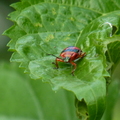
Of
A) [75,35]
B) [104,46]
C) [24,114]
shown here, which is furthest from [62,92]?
[104,46]

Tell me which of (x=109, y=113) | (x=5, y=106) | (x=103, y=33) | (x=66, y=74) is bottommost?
(x=109, y=113)

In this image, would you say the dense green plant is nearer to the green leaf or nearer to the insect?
the insect

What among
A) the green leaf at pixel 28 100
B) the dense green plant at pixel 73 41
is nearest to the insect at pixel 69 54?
the dense green plant at pixel 73 41

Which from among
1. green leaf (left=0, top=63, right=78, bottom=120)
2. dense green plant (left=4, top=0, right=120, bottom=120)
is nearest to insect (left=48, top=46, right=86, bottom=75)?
dense green plant (left=4, top=0, right=120, bottom=120)

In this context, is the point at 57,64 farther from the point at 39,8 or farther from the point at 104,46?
the point at 39,8

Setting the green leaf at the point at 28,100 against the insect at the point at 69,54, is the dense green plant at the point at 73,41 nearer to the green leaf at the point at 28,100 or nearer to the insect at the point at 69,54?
the insect at the point at 69,54
